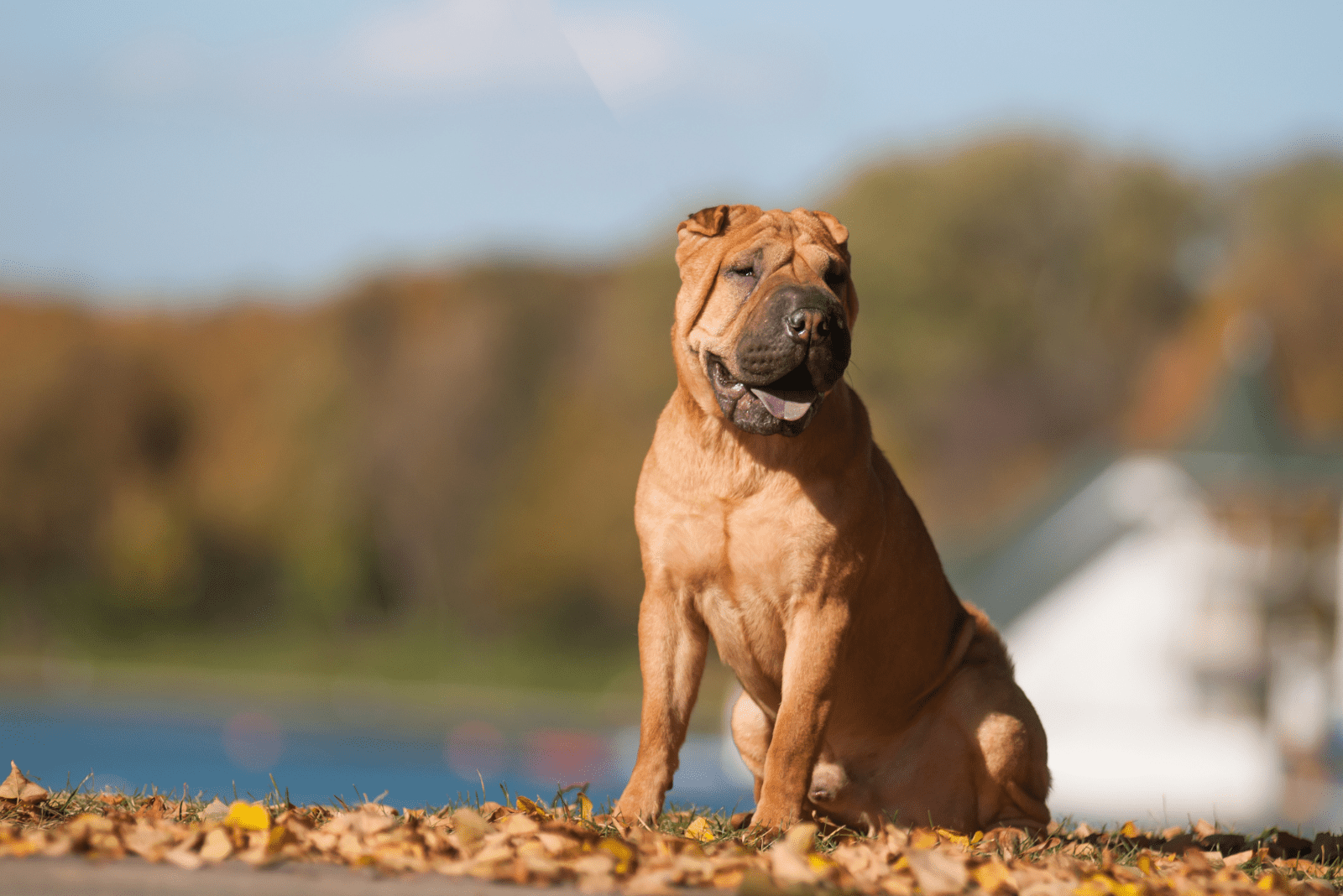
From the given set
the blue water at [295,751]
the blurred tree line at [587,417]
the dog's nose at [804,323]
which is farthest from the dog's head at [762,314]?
the blurred tree line at [587,417]

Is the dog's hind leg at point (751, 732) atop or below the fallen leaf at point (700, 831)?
atop

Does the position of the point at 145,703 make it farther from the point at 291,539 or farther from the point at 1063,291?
the point at 1063,291

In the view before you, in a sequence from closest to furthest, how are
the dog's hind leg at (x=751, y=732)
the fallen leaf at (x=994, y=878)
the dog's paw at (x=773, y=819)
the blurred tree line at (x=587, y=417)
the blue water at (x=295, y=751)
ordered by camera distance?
the fallen leaf at (x=994, y=878) < the dog's paw at (x=773, y=819) < the dog's hind leg at (x=751, y=732) < the blue water at (x=295, y=751) < the blurred tree line at (x=587, y=417)

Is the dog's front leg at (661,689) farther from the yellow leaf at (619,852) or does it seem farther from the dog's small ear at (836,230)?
the dog's small ear at (836,230)

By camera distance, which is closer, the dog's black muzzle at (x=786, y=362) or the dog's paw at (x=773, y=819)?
the dog's black muzzle at (x=786, y=362)

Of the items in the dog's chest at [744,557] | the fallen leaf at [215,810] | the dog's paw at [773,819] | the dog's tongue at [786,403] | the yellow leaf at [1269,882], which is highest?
the dog's tongue at [786,403]

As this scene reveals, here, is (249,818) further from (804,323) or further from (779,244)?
(779,244)

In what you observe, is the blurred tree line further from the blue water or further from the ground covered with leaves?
the ground covered with leaves

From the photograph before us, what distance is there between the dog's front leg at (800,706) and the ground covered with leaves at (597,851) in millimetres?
141

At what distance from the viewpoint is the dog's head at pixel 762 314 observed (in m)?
3.50

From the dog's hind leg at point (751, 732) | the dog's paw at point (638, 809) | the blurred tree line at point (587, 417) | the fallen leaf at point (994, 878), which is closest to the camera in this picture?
the fallen leaf at point (994, 878)

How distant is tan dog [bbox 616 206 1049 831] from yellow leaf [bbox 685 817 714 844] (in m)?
0.13

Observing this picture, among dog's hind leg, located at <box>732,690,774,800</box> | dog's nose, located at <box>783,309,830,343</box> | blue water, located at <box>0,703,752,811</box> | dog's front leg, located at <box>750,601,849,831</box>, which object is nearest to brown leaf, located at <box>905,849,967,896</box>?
dog's front leg, located at <box>750,601,849,831</box>

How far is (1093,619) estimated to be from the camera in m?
21.2
